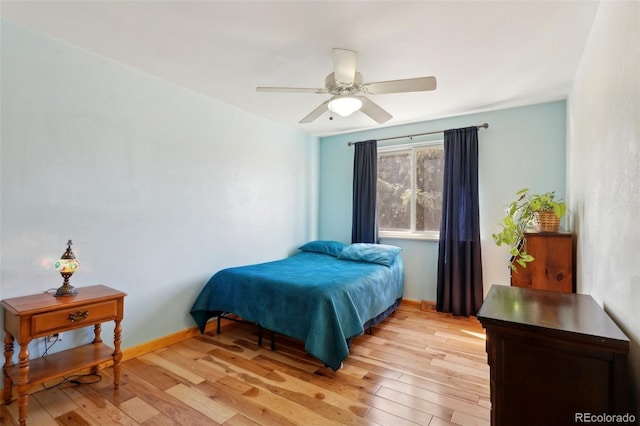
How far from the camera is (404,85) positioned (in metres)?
2.05

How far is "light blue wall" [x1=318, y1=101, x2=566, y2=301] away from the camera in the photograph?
324 cm

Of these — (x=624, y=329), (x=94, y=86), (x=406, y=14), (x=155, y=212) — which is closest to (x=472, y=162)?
(x=406, y=14)

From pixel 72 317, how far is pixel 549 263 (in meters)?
3.32

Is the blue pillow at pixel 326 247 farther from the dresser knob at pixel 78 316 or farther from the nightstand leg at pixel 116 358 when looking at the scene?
the dresser knob at pixel 78 316

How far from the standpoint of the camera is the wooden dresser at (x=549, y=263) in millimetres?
2195

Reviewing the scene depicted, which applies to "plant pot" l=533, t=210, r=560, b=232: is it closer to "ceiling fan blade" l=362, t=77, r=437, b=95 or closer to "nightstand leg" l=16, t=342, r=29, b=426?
"ceiling fan blade" l=362, t=77, r=437, b=95

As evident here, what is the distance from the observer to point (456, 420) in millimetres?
1811

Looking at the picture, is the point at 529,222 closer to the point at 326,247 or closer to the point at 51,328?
the point at 326,247

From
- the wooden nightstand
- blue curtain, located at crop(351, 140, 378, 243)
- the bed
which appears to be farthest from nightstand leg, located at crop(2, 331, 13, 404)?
blue curtain, located at crop(351, 140, 378, 243)

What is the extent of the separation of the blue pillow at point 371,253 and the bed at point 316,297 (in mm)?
11

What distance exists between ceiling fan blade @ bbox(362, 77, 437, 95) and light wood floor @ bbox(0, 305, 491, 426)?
83.0 inches

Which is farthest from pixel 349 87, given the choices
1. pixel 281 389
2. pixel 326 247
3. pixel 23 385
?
pixel 23 385

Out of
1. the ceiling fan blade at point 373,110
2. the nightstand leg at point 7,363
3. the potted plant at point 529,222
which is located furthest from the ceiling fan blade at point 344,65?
the nightstand leg at point 7,363

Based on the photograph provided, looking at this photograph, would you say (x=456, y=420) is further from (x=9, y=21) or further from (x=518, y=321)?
(x=9, y=21)
